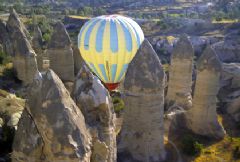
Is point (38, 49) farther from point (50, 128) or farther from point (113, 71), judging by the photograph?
point (50, 128)

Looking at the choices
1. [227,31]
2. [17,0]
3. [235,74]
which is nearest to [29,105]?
[235,74]

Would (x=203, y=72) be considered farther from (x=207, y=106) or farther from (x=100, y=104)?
(x=100, y=104)

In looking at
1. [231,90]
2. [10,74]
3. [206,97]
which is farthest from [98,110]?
[231,90]

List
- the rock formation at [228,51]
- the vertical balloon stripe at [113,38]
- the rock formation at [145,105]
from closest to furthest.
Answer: the rock formation at [145,105]
the vertical balloon stripe at [113,38]
the rock formation at [228,51]

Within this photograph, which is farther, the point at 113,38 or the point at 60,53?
the point at 113,38

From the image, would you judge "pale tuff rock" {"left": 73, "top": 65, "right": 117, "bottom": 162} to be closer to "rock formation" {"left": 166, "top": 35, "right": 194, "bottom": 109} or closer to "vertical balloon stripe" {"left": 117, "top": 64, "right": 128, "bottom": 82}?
"rock formation" {"left": 166, "top": 35, "right": 194, "bottom": 109}

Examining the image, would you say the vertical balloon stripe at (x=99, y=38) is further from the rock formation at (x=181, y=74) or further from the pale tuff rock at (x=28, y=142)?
the pale tuff rock at (x=28, y=142)

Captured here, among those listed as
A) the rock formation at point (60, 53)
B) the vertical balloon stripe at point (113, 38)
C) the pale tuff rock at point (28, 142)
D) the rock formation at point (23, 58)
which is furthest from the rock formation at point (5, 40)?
the pale tuff rock at point (28, 142)
